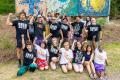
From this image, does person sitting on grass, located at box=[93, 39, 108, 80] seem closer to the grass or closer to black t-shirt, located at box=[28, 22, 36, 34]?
the grass

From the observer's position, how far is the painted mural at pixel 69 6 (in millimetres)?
17619

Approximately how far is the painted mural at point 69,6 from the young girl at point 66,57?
216 inches

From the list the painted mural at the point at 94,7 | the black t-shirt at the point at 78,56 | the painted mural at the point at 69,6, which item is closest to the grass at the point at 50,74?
the black t-shirt at the point at 78,56

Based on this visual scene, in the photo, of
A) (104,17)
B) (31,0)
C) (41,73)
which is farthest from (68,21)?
(104,17)

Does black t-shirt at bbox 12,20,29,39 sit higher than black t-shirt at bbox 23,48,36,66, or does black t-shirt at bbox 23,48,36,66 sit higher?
black t-shirt at bbox 12,20,29,39

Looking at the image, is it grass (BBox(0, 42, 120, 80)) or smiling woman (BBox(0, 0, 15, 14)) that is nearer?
grass (BBox(0, 42, 120, 80))

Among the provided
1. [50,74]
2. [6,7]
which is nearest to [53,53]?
[50,74]

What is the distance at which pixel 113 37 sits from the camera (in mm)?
16344

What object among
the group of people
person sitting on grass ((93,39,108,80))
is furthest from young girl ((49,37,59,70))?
person sitting on grass ((93,39,108,80))

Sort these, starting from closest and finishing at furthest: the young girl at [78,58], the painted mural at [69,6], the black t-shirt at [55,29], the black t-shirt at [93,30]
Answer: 1. the young girl at [78,58]
2. the black t-shirt at [55,29]
3. the black t-shirt at [93,30]
4. the painted mural at [69,6]

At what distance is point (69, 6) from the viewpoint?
709 inches

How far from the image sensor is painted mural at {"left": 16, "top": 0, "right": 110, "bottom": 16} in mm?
17619

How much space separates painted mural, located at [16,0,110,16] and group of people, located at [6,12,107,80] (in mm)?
4885

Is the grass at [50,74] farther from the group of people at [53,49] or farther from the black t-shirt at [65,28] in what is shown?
the black t-shirt at [65,28]
